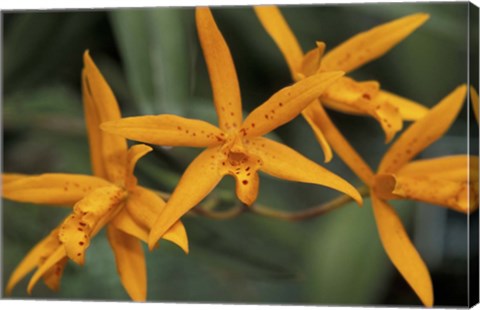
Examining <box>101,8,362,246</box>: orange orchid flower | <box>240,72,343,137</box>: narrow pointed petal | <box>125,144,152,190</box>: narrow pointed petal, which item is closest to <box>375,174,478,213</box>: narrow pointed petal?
<box>101,8,362,246</box>: orange orchid flower

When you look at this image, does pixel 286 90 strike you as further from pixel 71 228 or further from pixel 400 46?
pixel 400 46

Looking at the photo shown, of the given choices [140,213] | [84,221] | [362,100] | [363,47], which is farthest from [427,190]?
[84,221]

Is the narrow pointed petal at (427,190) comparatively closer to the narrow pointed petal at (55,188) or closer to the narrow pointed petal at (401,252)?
the narrow pointed petal at (401,252)

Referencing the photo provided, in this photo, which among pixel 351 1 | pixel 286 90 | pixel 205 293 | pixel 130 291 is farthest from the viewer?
pixel 205 293

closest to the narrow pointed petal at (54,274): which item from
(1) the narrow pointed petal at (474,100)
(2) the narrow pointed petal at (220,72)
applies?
(2) the narrow pointed petal at (220,72)

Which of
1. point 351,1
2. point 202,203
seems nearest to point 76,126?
point 202,203

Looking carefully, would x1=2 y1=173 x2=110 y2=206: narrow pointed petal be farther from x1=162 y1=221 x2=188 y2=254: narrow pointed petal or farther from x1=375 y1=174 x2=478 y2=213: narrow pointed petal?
x1=375 y1=174 x2=478 y2=213: narrow pointed petal

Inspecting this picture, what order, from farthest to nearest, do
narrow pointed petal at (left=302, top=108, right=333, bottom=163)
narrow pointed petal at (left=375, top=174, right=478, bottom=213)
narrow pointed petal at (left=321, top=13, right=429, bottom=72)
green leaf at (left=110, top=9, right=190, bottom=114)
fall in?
green leaf at (left=110, top=9, right=190, bottom=114) → narrow pointed petal at (left=321, top=13, right=429, bottom=72) → narrow pointed petal at (left=375, top=174, right=478, bottom=213) → narrow pointed petal at (left=302, top=108, right=333, bottom=163)
